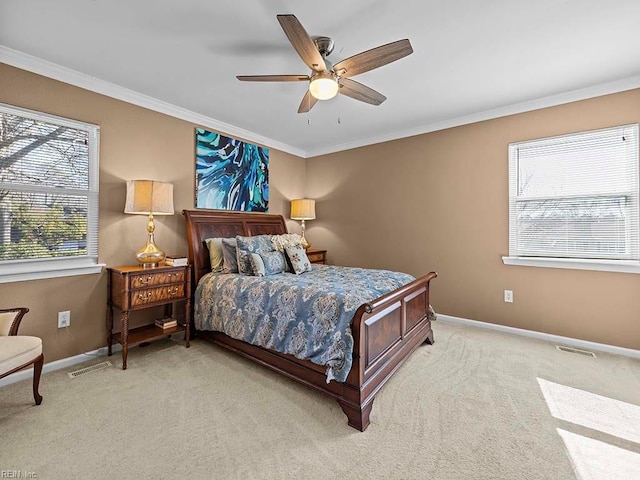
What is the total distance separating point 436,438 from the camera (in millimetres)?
1723

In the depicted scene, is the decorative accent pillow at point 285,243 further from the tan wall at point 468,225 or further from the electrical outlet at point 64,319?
the electrical outlet at point 64,319

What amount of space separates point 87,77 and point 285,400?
3338mm

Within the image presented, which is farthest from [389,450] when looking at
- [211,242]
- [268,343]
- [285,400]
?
[211,242]

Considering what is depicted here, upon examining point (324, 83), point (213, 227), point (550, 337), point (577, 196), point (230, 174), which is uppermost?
point (324, 83)

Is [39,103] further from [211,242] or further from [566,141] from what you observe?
[566,141]

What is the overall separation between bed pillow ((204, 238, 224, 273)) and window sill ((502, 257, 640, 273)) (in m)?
3.31

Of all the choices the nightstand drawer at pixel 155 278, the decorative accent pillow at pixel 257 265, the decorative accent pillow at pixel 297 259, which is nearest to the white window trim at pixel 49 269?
the nightstand drawer at pixel 155 278

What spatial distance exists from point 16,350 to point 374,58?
3.00 metres

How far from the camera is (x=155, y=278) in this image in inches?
110

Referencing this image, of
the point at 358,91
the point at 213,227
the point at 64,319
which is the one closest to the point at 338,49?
the point at 358,91

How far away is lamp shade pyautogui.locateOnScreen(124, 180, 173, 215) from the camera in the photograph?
277cm

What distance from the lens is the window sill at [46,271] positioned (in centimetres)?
231

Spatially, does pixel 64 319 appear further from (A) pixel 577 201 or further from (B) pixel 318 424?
(A) pixel 577 201

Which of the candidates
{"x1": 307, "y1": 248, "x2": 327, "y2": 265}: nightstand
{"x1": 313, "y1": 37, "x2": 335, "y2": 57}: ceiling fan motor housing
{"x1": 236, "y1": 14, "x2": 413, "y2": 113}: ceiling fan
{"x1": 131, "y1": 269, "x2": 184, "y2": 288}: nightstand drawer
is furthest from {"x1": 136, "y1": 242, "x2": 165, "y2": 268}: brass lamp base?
{"x1": 313, "y1": 37, "x2": 335, "y2": 57}: ceiling fan motor housing
